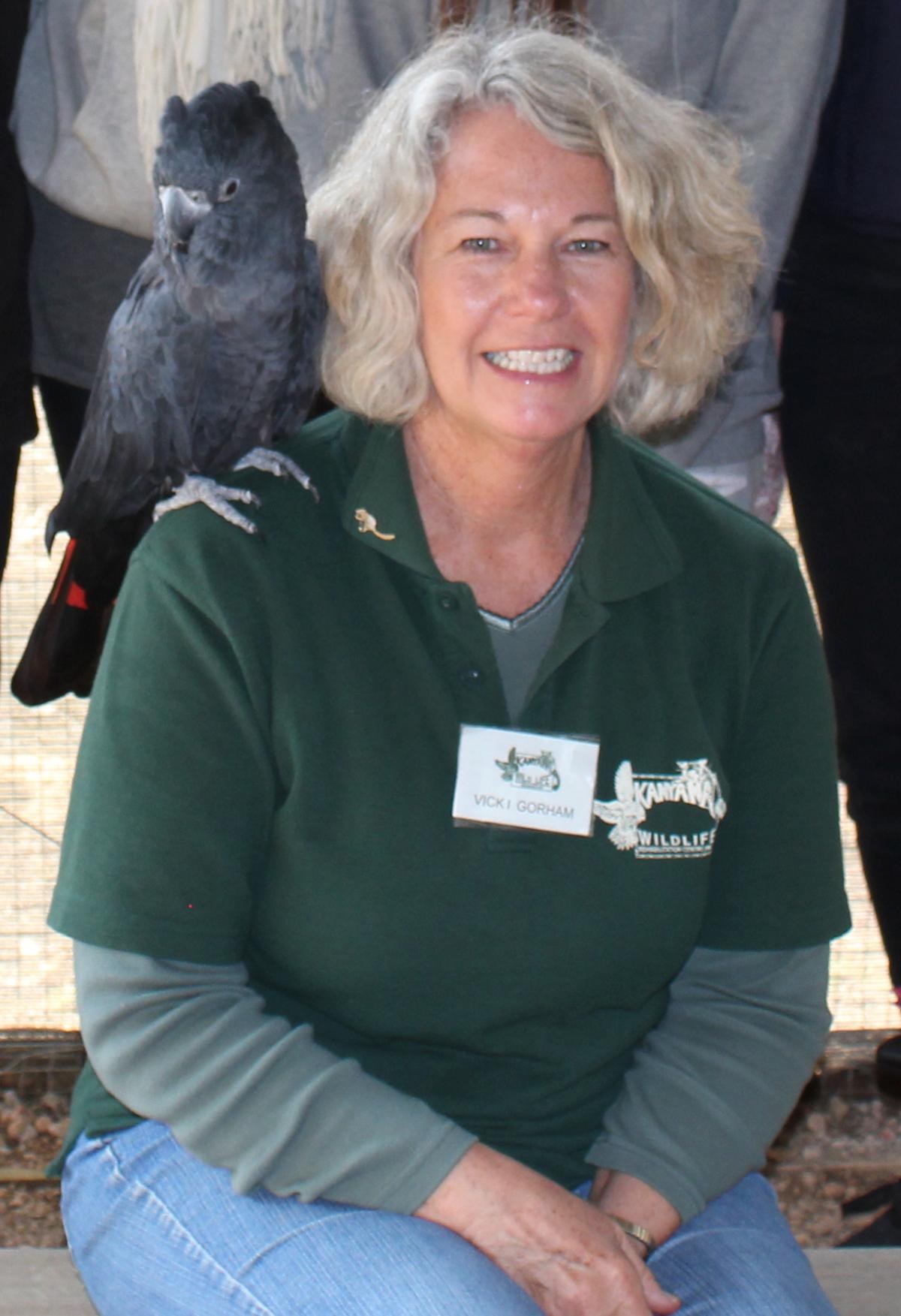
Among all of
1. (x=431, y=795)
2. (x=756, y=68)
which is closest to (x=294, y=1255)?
(x=431, y=795)

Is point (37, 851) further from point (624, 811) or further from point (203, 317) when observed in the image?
point (624, 811)

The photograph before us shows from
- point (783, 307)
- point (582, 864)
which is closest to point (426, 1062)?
point (582, 864)

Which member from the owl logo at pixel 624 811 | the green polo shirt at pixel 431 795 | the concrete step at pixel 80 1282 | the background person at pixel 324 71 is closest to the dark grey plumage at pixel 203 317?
the background person at pixel 324 71

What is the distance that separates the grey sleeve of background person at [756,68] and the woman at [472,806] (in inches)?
10.8

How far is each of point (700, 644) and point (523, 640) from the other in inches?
5.5

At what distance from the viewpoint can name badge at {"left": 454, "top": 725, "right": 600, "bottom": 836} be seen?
42.7 inches

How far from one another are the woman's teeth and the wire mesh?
1112 millimetres

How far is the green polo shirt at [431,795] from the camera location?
3.43 ft

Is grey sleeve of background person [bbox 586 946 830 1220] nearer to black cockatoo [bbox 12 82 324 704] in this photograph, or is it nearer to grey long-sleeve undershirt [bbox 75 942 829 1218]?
grey long-sleeve undershirt [bbox 75 942 829 1218]

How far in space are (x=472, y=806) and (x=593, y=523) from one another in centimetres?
27

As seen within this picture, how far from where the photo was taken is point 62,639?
1478 mm

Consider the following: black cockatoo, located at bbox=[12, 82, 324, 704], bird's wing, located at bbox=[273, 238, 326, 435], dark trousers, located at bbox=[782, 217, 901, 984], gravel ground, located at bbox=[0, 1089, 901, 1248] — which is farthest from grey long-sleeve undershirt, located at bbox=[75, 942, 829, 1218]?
gravel ground, located at bbox=[0, 1089, 901, 1248]

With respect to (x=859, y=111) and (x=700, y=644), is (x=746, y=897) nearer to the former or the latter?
(x=700, y=644)

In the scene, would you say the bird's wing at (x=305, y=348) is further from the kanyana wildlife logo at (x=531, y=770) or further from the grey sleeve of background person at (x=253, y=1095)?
the grey sleeve of background person at (x=253, y=1095)
